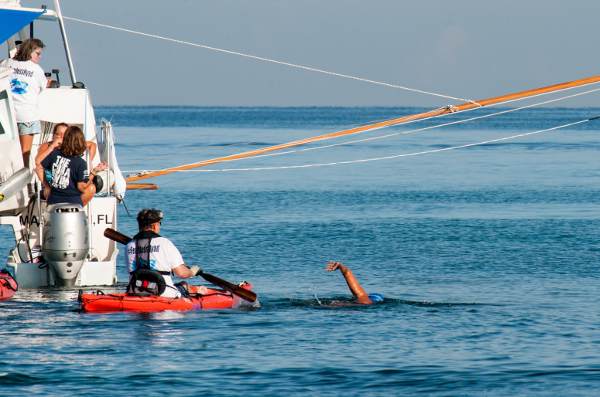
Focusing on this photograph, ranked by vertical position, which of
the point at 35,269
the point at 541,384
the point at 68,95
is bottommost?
the point at 541,384

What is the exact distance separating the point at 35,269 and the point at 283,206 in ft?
65.8

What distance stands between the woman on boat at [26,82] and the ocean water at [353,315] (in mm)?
2360

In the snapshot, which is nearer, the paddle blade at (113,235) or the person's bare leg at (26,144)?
the paddle blade at (113,235)

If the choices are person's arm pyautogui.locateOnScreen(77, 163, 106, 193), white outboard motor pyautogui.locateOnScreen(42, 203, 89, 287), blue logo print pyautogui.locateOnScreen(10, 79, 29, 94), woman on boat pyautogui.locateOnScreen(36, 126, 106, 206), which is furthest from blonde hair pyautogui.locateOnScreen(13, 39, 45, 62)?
white outboard motor pyautogui.locateOnScreen(42, 203, 89, 287)

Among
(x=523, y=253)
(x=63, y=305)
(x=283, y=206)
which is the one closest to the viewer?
(x=63, y=305)

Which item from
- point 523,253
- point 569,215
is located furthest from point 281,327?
point 569,215

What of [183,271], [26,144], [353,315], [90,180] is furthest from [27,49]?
[353,315]

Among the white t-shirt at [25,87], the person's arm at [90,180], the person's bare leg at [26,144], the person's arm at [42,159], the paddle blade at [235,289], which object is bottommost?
the paddle blade at [235,289]

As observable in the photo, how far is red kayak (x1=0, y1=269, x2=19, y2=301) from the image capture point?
1711 centimetres

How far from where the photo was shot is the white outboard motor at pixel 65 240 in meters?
17.2

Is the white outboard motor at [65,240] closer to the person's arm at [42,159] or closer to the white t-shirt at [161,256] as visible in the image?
the person's arm at [42,159]

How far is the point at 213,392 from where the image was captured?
12711mm

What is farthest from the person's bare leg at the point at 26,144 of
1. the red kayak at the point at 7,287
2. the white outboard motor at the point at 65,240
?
the red kayak at the point at 7,287

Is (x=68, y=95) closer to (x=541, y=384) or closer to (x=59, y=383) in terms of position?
(x=59, y=383)
